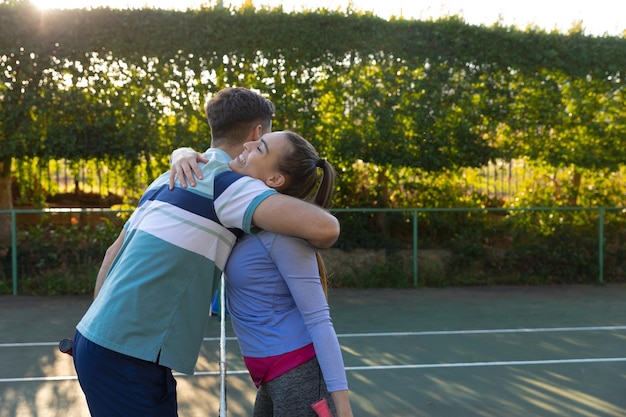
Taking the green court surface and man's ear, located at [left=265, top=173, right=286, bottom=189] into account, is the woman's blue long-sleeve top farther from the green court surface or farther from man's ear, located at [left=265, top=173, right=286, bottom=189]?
the green court surface

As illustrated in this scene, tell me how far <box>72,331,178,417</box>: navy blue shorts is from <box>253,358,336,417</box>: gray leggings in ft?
1.11

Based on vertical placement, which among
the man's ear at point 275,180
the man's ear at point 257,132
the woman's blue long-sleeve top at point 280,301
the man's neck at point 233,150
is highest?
the man's ear at point 257,132

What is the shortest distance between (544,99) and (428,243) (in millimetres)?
2612

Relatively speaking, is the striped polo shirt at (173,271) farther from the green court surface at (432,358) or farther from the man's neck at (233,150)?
the green court surface at (432,358)

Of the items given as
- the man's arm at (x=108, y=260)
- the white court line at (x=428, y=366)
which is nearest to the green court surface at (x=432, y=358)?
the white court line at (x=428, y=366)

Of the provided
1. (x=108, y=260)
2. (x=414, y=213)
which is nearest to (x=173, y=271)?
(x=108, y=260)

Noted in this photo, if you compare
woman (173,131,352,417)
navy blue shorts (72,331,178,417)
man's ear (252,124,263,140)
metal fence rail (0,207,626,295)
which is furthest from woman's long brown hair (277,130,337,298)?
metal fence rail (0,207,626,295)

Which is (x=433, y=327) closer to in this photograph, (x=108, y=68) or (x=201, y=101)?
(x=201, y=101)

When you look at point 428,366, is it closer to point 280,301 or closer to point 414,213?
point 280,301

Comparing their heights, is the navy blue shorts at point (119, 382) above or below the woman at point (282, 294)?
below

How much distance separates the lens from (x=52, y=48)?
36.3 ft

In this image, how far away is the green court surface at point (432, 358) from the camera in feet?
18.6

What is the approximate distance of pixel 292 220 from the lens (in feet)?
7.70

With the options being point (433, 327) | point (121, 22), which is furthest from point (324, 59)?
point (433, 327)
